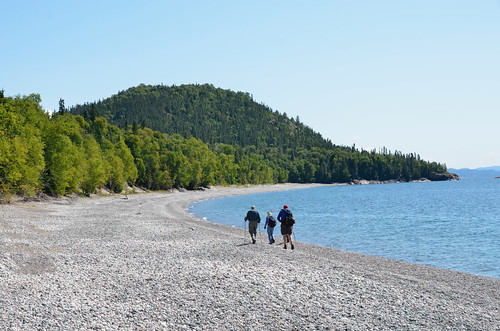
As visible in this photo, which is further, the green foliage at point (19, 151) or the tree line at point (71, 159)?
the tree line at point (71, 159)

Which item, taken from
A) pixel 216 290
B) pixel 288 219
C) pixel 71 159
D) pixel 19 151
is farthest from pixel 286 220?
pixel 71 159

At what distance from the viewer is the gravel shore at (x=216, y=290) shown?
43.5 feet

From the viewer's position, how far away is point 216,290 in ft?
55.0

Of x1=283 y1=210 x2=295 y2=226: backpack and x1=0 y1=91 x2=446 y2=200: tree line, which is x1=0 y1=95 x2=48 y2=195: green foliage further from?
x1=283 y1=210 x2=295 y2=226: backpack

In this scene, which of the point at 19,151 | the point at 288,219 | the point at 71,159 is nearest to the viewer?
the point at 288,219

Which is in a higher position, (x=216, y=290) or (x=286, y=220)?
(x=286, y=220)

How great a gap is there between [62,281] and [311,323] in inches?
399

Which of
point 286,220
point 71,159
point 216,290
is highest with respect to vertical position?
point 71,159

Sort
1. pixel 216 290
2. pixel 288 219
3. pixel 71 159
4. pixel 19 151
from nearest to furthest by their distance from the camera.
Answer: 1. pixel 216 290
2. pixel 288 219
3. pixel 19 151
4. pixel 71 159

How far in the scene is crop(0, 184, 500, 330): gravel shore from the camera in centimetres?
1327

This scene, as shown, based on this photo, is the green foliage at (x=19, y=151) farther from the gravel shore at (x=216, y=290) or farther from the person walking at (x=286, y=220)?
the person walking at (x=286, y=220)

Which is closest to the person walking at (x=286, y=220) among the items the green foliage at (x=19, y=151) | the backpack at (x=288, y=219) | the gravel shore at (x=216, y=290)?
the backpack at (x=288, y=219)

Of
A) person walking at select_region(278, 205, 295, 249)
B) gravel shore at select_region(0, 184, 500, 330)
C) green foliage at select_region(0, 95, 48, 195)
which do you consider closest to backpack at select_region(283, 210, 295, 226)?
person walking at select_region(278, 205, 295, 249)

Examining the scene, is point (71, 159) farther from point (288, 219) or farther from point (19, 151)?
point (288, 219)
